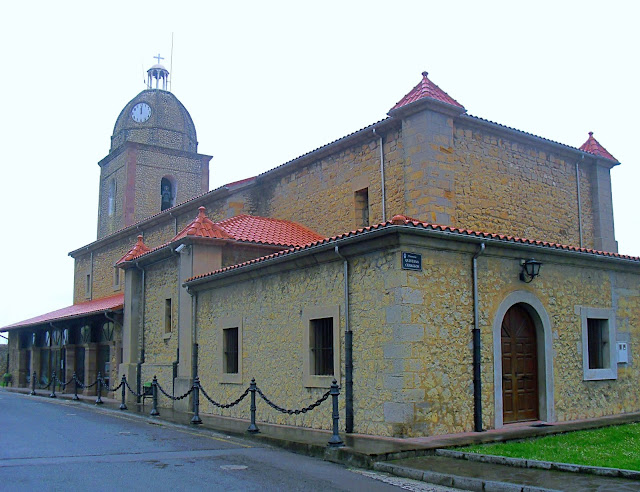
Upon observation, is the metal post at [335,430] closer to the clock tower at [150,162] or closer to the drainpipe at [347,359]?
the drainpipe at [347,359]

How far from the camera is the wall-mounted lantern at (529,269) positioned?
13008mm

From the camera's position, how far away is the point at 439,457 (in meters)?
9.72

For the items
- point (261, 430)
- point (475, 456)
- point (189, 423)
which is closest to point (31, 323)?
point (189, 423)

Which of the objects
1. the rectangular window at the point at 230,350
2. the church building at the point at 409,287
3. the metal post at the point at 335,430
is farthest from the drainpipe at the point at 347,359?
the rectangular window at the point at 230,350

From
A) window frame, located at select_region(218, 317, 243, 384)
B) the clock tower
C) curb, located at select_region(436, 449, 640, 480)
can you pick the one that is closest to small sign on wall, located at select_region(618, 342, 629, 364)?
curb, located at select_region(436, 449, 640, 480)

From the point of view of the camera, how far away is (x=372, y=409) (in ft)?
38.4

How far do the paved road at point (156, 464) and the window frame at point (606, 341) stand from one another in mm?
6976

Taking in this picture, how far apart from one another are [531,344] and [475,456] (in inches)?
185

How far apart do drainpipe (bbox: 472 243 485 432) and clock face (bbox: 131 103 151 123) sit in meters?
28.9

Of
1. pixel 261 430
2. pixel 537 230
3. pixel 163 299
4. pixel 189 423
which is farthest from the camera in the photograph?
pixel 163 299

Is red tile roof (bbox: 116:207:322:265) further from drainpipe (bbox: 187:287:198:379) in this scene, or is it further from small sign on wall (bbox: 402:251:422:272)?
small sign on wall (bbox: 402:251:422:272)

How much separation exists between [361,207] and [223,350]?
553 centimetres

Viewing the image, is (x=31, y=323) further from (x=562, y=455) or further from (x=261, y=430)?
(x=562, y=455)

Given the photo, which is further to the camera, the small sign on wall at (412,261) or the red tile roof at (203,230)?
the red tile roof at (203,230)
